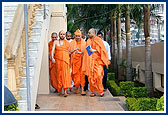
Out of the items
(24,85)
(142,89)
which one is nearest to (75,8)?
(142,89)

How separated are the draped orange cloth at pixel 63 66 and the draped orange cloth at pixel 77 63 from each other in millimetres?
571

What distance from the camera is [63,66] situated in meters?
8.44

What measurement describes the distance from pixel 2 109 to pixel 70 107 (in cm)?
288

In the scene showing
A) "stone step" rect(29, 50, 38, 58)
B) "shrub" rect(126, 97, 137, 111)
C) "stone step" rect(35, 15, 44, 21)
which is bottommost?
"shrub" rect(126, 97, 137, 111)

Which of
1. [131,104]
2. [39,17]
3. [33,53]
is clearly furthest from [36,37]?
[131,104]

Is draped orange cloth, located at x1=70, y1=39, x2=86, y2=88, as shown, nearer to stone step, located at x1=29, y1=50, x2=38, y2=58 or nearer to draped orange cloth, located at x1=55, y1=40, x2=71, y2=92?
draped orange cloth, located at x1=55, y1=40, x2=71, y2=92

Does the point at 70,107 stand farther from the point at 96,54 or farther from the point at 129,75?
the point at 129,75

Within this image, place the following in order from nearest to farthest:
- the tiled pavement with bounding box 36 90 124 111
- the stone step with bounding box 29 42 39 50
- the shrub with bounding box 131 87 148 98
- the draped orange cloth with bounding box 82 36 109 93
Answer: the stone step with bounding box 29 42 39 50 → the tiled pavement with bounding box 36 90 124 111 → the draped orange cloth with bounding box 82 36 109 93 → the shrub with bounding box 131 87 148 98

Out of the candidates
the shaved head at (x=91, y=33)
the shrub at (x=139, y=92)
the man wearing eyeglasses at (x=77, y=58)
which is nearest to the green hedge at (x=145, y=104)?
the shaved head at (x=91, y=33)

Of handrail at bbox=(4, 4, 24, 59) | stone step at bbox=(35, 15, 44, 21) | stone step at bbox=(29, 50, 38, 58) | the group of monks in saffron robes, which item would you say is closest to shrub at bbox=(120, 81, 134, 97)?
the group of monks in saffron robes

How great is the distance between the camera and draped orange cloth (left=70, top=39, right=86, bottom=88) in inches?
357

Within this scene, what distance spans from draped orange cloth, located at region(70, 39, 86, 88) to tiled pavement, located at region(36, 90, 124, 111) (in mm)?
442

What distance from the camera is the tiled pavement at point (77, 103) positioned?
696 centimetres

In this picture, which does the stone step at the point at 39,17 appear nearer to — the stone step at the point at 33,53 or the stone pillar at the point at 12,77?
the stone step at the point at 33,53
